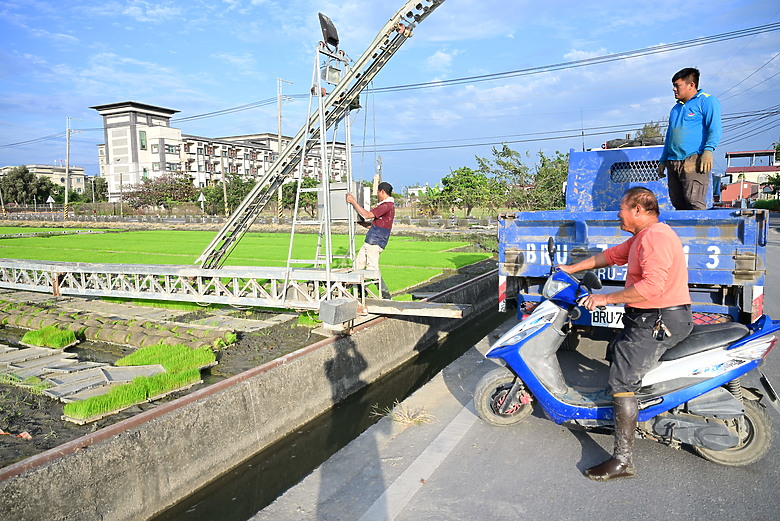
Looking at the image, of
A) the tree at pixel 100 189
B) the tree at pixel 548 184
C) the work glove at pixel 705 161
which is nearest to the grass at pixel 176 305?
the work glove at pixel 705 161

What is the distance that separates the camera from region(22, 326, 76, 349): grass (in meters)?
7.61

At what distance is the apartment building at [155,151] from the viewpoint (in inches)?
3147

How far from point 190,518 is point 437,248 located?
18.1 metres

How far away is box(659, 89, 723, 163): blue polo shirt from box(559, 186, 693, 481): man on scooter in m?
2.57

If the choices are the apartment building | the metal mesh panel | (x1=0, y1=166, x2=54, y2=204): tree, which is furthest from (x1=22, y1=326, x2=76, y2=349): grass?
the apartment building

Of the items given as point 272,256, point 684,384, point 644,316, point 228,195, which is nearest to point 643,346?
point 644,316

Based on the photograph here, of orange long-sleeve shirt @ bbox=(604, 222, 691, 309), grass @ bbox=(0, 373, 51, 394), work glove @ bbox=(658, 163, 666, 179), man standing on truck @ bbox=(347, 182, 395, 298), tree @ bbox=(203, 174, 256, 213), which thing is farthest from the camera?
tree @ bbox=(203, 174, 256, 213)

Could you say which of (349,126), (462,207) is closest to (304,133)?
(349,126)

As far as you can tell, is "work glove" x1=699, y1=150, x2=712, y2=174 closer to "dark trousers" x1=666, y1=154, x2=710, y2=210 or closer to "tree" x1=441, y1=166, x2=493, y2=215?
"dark trousers" x1=666, y1=154, x2=710, y2=210

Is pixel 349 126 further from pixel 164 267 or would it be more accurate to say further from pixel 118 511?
pixel 118 511

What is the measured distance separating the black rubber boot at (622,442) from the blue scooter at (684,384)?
0.17m

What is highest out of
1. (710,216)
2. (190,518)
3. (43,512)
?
(710,216)

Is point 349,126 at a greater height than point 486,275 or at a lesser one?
greater

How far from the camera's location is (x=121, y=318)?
30.0ft
